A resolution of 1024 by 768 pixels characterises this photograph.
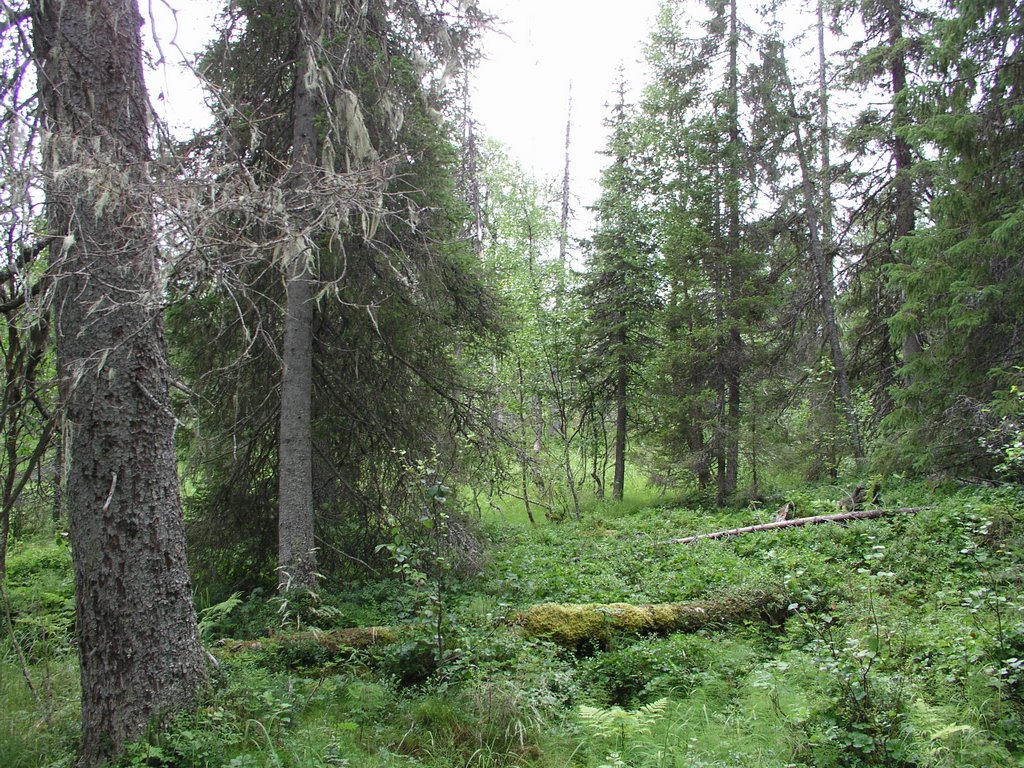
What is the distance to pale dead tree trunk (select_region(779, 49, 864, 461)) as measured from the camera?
1438 centimetres

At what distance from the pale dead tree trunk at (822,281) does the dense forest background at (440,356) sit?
15 cm

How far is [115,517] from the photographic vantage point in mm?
3734

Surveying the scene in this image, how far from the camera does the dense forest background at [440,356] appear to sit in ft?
12.2

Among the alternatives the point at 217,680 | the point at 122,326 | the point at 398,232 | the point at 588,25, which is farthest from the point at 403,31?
the point at 217,680

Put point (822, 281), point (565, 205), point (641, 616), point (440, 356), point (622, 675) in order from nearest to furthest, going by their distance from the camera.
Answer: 1. point (622, 675)
2. point (641, 616)
3. point (440, 356)
4. point (822, 281)
5. point (565, 205)

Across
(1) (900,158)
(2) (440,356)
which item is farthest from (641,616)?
(1) (900,158)

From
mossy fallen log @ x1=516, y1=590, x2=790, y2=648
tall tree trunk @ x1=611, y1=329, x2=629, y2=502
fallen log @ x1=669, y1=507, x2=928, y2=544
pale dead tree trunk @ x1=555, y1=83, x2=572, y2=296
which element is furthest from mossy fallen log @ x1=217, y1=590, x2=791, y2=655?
pale dead tree trunk @ x1=555, y1=83, x2=572, y2=296

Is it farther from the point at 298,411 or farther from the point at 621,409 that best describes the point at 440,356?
the point at 621,409

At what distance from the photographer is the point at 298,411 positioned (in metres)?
6.99

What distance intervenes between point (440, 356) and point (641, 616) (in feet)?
12.8

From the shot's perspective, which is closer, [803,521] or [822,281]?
[803,521]

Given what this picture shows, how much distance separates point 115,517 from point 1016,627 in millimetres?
5695

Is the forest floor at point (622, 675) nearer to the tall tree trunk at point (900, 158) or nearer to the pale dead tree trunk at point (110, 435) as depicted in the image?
the pale dead tree trunk at point (110, 435)

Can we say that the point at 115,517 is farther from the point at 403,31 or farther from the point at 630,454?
the point at 630,454
